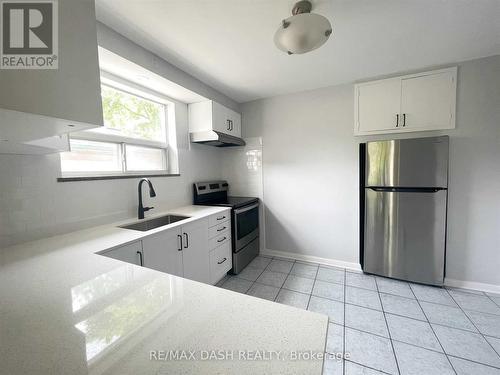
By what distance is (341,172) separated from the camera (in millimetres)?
2619

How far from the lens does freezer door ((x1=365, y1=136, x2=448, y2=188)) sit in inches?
79.9

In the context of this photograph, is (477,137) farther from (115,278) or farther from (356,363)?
(115,278)

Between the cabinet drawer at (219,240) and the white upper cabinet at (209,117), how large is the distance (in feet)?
4.35

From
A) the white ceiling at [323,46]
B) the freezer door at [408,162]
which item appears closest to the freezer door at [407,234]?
the freezer door at [408,162]

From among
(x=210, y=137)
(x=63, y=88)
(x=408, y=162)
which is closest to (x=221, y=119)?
(x=210, y=137)

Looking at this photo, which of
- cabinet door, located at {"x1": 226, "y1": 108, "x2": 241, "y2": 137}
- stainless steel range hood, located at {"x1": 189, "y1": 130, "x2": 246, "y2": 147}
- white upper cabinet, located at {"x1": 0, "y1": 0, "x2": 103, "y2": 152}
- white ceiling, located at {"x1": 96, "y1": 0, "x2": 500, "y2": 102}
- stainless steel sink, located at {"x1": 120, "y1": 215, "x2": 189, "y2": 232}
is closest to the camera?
white upper cabinet, located at {"x1": 0, "y1": 0, "x2": 103, "y2": 152}

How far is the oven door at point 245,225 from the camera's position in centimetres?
252

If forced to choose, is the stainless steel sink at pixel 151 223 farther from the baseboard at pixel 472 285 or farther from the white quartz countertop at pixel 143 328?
the baseboard at pixel 472 285

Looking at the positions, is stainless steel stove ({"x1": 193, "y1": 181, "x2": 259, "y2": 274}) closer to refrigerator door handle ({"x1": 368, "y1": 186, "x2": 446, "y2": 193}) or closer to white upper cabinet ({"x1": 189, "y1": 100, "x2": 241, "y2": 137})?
white upper cabinet ({"x1": 189, "y1": 100, "x2": 241, "y2": 137})

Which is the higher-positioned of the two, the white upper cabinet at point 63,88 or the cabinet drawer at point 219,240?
the white upper cabinet at point 63,88

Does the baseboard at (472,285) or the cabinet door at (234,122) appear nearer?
the baseboard at (472,285)

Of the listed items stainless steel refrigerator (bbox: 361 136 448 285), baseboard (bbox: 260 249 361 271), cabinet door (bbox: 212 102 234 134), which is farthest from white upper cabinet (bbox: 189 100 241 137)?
baseboard (bbox: 260 249 361 271)

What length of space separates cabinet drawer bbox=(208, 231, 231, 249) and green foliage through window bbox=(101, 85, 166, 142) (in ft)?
4.46

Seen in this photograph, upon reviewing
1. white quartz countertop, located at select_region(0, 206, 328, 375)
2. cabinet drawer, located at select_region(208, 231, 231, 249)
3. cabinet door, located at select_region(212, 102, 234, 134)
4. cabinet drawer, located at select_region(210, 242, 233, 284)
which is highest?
cabinet door, located at select_region(212, 102, 234, 134)
